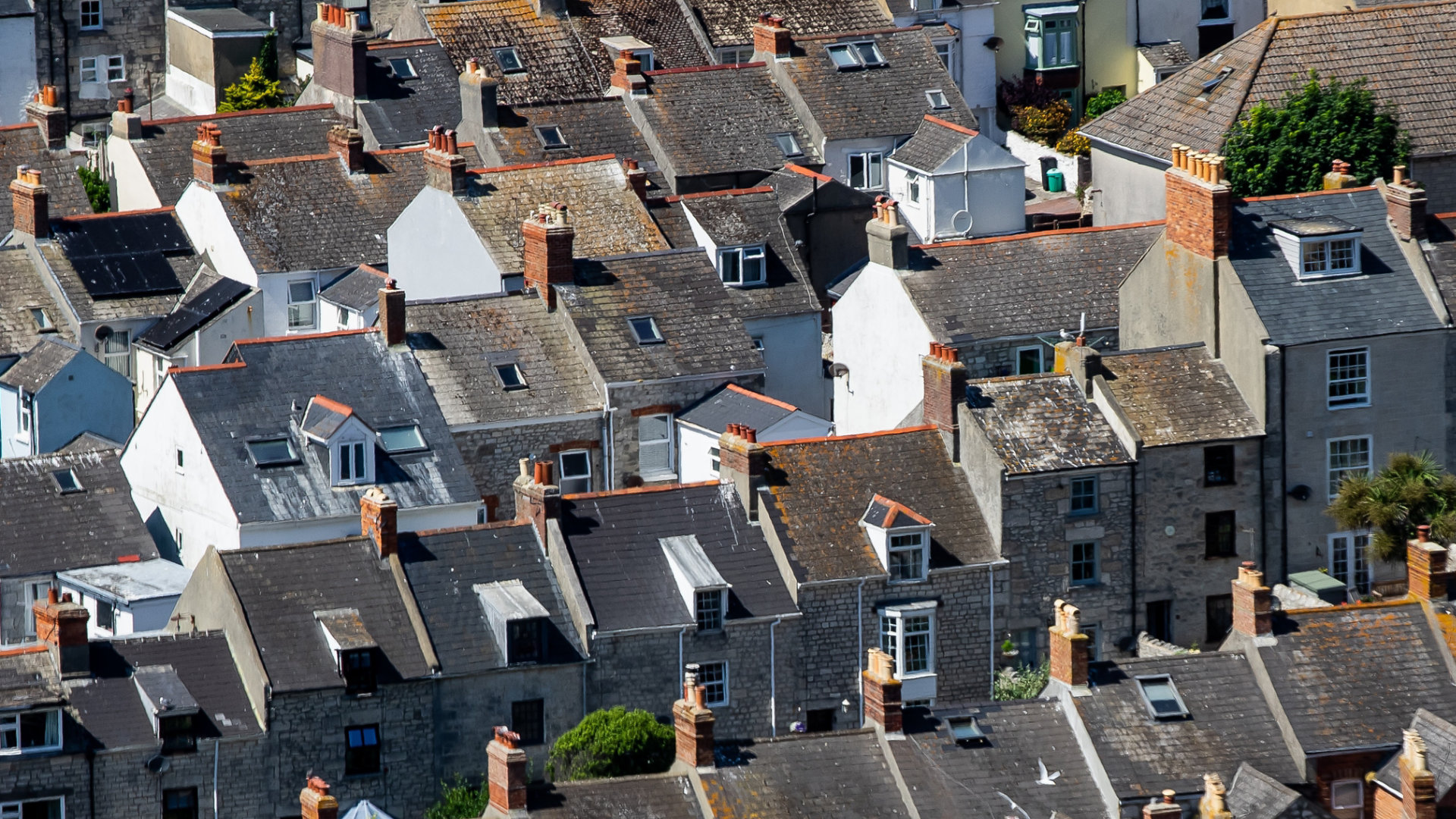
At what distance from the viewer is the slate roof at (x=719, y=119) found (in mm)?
96812

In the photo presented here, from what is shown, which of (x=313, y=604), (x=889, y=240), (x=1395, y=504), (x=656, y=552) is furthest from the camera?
(x=889, y=240)

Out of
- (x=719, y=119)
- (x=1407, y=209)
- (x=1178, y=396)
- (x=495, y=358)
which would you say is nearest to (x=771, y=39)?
(x=719, y=119)

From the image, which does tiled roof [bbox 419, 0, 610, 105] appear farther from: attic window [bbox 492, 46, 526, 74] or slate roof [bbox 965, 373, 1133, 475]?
slate roof [bbox 965, 373, 1133, 475]

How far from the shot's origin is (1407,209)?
79562 mm

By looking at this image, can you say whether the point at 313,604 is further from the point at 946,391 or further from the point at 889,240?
the point at 889,240

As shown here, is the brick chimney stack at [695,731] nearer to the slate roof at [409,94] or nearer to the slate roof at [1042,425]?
the slate roof at [1042,425]

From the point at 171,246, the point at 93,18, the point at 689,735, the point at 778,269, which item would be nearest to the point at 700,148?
the point at 778,269

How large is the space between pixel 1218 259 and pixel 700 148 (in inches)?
894

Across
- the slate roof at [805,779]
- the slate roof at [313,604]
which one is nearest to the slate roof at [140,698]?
the slate roof at [313,604]

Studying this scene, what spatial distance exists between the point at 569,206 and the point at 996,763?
28.7 m

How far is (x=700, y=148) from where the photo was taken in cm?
9700

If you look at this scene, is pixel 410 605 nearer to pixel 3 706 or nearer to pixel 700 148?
pixel 3 706

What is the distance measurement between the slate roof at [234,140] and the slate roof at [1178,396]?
1142 inches

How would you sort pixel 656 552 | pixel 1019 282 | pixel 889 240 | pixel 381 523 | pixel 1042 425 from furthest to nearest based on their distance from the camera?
pixel 1019 282
pixel 889 240
pixel 1042 425
pixel 656 552
pixel 381 523
